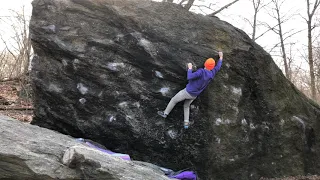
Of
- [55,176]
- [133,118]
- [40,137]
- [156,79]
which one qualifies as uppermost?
[156,79]

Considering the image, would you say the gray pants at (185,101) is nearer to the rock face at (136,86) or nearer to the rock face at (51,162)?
the rock face at (136,86)

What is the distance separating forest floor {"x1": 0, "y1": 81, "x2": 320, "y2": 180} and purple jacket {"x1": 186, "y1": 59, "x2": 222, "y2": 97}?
5.57 meters

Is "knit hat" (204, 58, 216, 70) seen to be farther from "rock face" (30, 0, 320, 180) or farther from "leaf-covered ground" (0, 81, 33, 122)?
"leaf-covered ground" (0, 81, 33, 122)

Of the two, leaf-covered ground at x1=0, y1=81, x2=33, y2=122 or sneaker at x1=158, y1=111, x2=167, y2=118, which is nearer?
sneaker at x1=158, y1=111, x2=167, y2=118

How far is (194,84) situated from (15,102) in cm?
891

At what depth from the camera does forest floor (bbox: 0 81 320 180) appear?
1118 cm

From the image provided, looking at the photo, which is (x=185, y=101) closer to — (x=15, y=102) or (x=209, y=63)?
(x=209, y=63)

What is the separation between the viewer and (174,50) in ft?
25.0

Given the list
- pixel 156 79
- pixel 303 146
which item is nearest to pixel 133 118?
pixel 156 79

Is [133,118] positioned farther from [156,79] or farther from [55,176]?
[55,176]

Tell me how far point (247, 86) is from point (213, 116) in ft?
3.64

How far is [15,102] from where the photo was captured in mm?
13422

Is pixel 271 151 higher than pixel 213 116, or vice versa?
pixel 213 116

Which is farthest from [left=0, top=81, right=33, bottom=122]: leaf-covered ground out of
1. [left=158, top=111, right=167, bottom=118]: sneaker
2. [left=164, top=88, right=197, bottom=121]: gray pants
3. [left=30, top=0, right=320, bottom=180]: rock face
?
[left=164, top=88, right=197, bottom=121]: gray pants
